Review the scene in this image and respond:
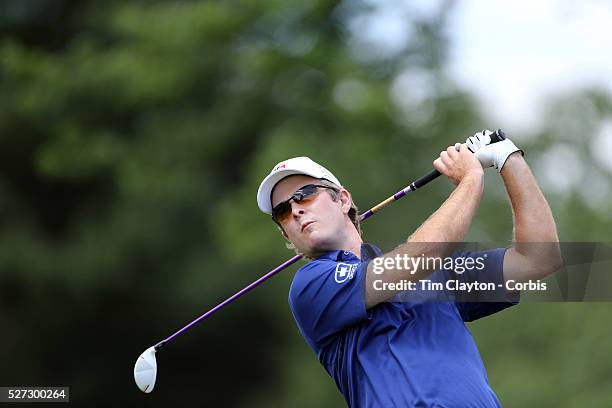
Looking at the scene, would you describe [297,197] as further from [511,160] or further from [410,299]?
[511,160]

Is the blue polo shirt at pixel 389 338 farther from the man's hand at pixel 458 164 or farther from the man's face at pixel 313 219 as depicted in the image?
the man's hand at pixel 458 164

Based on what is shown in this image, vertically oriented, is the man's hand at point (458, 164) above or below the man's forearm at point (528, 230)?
above

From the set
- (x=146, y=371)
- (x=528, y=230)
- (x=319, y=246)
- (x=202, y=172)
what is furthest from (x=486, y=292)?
(x=202, y=172)

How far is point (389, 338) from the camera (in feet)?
10.8

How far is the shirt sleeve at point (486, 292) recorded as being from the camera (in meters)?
3.55

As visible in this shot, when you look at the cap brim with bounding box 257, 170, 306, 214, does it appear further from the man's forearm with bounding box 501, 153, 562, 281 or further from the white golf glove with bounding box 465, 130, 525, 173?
the man's forearm with bounding box 501, 153, 562, 281

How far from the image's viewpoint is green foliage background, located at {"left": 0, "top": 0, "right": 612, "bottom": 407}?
14.0 m

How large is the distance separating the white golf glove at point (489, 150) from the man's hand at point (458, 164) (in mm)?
49

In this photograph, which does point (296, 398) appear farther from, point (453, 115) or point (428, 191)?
point (453, 115)

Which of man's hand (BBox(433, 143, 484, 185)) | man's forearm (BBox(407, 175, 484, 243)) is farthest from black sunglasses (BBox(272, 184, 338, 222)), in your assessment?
man's forearm (BBox(407, 175, 484, 243))

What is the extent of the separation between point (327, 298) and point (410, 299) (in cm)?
28

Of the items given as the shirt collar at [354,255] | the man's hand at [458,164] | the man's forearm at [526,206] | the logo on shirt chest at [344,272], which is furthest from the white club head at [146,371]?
the man's forearm at [526,206]

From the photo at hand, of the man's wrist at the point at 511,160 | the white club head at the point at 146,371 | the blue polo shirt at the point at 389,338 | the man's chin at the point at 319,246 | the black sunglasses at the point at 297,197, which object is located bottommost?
the blue polo shirt at the point at 389,338

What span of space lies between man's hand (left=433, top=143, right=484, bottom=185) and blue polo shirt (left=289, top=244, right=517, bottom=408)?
29 centimetres
